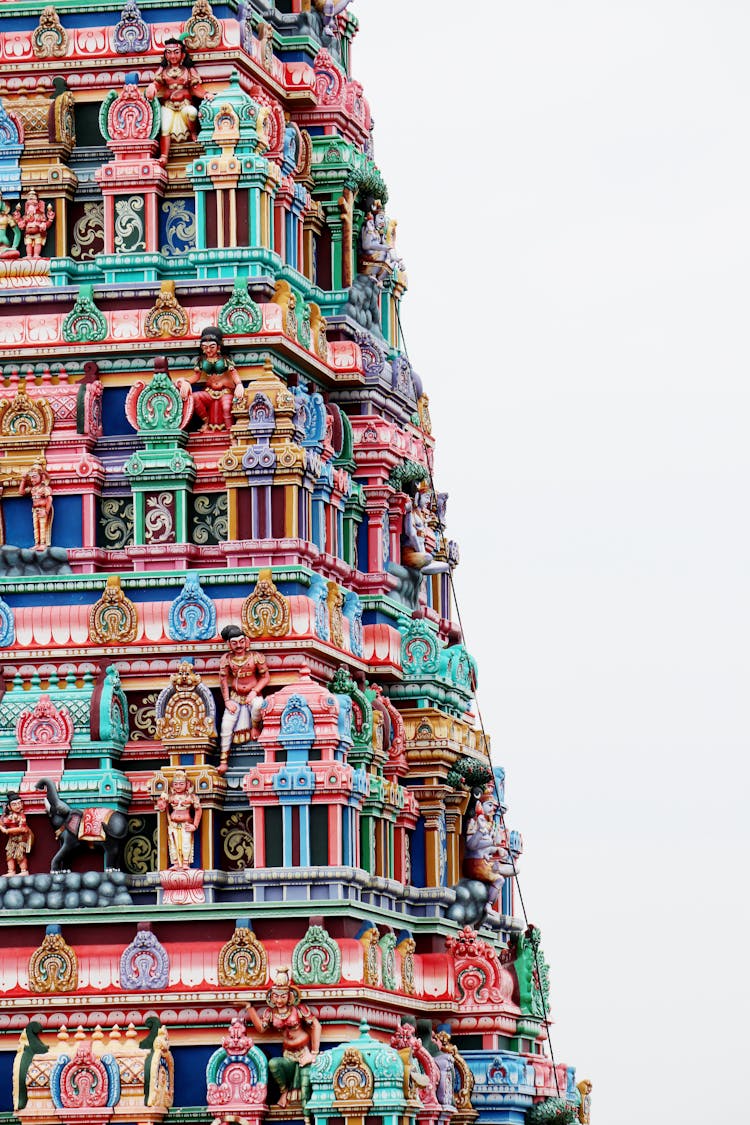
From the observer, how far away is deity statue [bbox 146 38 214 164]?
186ft

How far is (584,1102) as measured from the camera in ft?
200

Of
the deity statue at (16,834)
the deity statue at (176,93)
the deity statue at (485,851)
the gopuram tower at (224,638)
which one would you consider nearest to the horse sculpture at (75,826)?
the gopuram tower at (224,638)

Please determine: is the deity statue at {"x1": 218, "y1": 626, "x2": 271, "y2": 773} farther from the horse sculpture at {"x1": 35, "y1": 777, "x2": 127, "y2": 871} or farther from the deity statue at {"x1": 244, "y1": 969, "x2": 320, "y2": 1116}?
the deity statue at {"x1": 244, "y1": 969, "x2": 320, "y2": 1116}

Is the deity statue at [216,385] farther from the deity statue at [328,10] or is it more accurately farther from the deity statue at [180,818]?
the deity statue at [328,10]

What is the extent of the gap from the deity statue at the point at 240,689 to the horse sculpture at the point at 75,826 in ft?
5.63

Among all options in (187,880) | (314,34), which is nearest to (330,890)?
(187,880)

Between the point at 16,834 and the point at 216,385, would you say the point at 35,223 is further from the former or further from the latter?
the point at 16,834

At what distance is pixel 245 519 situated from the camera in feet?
180

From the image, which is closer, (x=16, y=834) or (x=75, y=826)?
(x=75, y=826)

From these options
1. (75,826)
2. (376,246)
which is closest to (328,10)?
(376,246)

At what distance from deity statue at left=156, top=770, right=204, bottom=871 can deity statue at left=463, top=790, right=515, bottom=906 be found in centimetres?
627

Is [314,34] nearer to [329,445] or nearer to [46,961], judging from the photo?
[329,445]

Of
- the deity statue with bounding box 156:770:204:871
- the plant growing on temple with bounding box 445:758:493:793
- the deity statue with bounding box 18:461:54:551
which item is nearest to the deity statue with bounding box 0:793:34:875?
the deity statue with bounding box 156:770:204:871

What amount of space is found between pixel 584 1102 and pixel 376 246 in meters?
13.6
